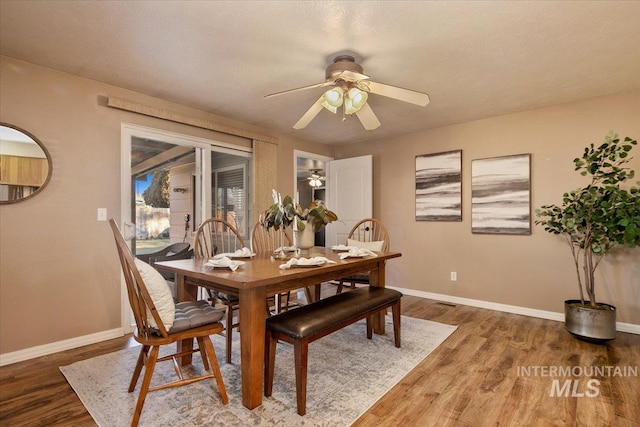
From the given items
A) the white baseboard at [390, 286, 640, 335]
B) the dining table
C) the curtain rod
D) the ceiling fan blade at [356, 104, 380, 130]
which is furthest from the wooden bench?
the curtain rod

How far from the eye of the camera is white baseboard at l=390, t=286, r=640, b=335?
300cm

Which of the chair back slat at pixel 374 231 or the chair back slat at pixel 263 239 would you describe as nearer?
the chair back slat at pixel 263 239

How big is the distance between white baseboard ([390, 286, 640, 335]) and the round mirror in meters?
4.23

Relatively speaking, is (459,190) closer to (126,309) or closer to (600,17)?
(600,17)

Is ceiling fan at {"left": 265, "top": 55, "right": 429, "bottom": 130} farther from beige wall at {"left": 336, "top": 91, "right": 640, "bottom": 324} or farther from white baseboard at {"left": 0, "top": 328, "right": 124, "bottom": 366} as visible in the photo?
white baseboard at {"left": 0, "top": 328, "right": 124, "bottom": 366}

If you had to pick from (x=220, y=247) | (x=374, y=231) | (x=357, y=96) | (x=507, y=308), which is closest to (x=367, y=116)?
(x=357, y=96)

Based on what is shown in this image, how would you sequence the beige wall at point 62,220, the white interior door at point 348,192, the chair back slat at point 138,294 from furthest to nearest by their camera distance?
1. the white interior door at point 348,192
2. the beige wall at point 62,220
3. the chair back slat at point 138,294

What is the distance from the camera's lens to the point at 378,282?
2.83 metres

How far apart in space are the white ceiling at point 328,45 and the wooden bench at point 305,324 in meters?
1.81

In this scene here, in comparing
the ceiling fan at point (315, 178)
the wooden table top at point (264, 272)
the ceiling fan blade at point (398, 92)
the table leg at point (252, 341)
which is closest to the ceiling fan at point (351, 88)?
the ceiling fan blade at point (398, 92)

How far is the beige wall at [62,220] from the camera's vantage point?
239 centimetres

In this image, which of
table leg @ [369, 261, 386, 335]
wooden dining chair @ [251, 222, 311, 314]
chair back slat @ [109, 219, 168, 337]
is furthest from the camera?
wooden dining chair @ [251, 222, 311, 314]

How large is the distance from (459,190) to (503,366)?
228 cm

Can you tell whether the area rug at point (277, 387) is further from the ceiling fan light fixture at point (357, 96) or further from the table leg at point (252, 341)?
the ceiling fan light fixture at point (357, 96)
